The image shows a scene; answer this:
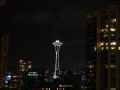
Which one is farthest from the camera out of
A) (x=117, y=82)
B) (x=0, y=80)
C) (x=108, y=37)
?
(x=0, y=80)

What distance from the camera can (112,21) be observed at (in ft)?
458

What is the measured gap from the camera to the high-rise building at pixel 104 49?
131m

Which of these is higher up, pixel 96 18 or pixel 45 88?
pixel 96 18

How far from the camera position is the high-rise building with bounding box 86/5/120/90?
131m

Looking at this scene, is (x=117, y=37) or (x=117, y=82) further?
(x=117, y=37)

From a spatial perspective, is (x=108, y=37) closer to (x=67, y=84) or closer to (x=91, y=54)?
(x=91, y=54)

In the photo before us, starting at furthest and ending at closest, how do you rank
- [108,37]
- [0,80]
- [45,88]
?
[0,80]
[45,88]
[108,37]

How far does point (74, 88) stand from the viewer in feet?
564

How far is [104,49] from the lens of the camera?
138m

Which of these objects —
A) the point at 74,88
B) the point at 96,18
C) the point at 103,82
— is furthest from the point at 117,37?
the point at 74,88

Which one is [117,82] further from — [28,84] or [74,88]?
[28,84]

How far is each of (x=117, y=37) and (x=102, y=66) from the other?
15.5 m

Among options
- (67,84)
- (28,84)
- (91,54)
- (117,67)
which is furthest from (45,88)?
(117,67)

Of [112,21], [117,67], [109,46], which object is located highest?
[112,21]
